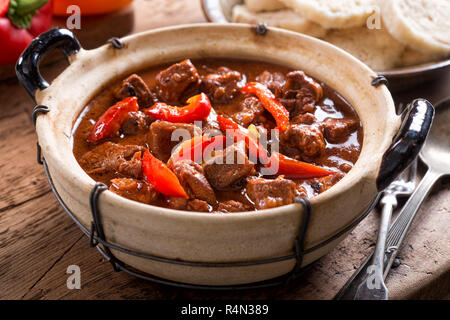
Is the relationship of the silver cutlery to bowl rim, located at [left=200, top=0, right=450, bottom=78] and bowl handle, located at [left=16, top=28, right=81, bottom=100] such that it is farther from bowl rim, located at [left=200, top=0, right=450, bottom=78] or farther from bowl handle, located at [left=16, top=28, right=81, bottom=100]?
bowl handle, located at [left=16, top=28, right=81, bottom=100]

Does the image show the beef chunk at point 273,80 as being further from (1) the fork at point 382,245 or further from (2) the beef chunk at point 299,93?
(1) the fork at point 382,245

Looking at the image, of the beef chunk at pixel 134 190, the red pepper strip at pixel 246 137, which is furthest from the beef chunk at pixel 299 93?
the beef chunk at pixel 134 190

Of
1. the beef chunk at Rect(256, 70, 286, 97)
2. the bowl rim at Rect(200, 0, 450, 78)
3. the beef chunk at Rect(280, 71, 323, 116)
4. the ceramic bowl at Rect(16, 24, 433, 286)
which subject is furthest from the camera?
the bowl rim at Rect(200, 0, 450, 78)

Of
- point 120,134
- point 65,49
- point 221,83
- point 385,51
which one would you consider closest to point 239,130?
point 221,83

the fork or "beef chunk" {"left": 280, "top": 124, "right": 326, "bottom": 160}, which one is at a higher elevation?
"beef chunk" {"left": 280, "top": 124, "right": 326, "bottom": 160}

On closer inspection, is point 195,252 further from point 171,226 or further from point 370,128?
point 370,128

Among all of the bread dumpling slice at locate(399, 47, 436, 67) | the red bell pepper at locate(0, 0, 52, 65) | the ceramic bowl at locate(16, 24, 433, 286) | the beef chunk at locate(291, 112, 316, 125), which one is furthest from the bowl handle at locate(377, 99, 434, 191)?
the red bell pepper at locate(0, 0, 52, 65)
